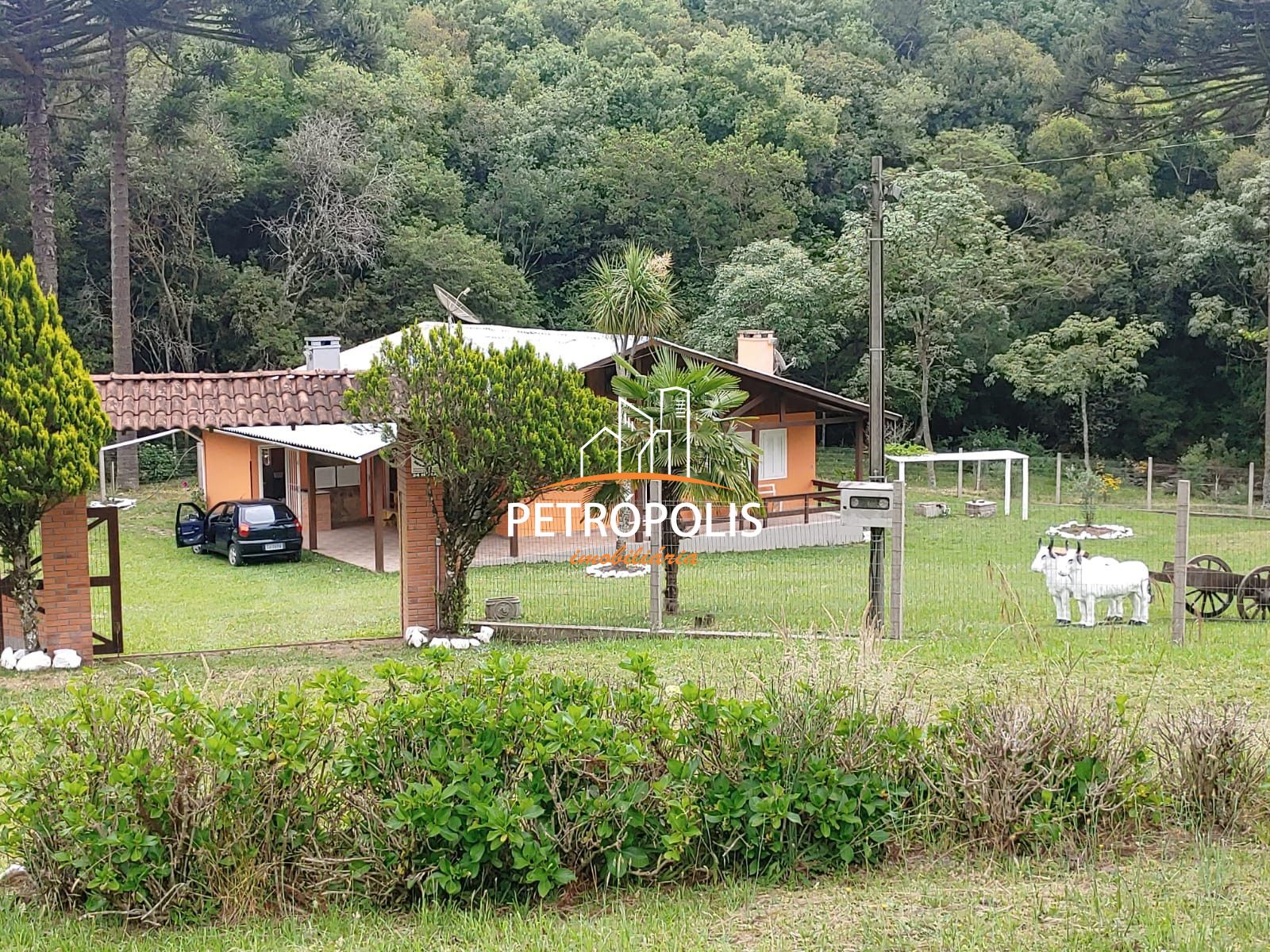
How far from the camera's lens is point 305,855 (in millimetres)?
5062

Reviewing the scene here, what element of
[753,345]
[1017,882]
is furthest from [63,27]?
[1017,882]

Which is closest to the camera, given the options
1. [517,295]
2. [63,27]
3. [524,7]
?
[63,27]

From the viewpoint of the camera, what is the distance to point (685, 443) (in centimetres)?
1445

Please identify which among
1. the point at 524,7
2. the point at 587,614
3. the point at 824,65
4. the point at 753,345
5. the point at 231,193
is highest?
the point at 524,7

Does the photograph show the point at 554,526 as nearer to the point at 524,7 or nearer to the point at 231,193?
the point at 231,193

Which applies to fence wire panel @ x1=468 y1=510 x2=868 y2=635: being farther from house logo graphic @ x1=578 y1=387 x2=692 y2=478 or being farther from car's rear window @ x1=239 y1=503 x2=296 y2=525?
car's rear window @ x1=239 y1=503 x2=296 y2=525

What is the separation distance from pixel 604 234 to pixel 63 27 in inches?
844

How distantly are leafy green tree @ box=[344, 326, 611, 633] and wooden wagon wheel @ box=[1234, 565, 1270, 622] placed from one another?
7.36 meters

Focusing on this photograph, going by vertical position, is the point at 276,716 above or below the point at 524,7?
below

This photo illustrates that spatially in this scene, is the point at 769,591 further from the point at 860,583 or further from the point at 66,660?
the point at 66,660

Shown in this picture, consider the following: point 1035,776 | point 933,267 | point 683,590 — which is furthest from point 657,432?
point 933,267

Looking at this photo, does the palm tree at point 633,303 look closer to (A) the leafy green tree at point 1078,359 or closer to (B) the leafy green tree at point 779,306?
(B) the leafy green tree at point 779,306

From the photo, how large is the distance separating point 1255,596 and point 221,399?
1165cm

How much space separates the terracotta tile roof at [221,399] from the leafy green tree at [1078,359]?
84.7ft
